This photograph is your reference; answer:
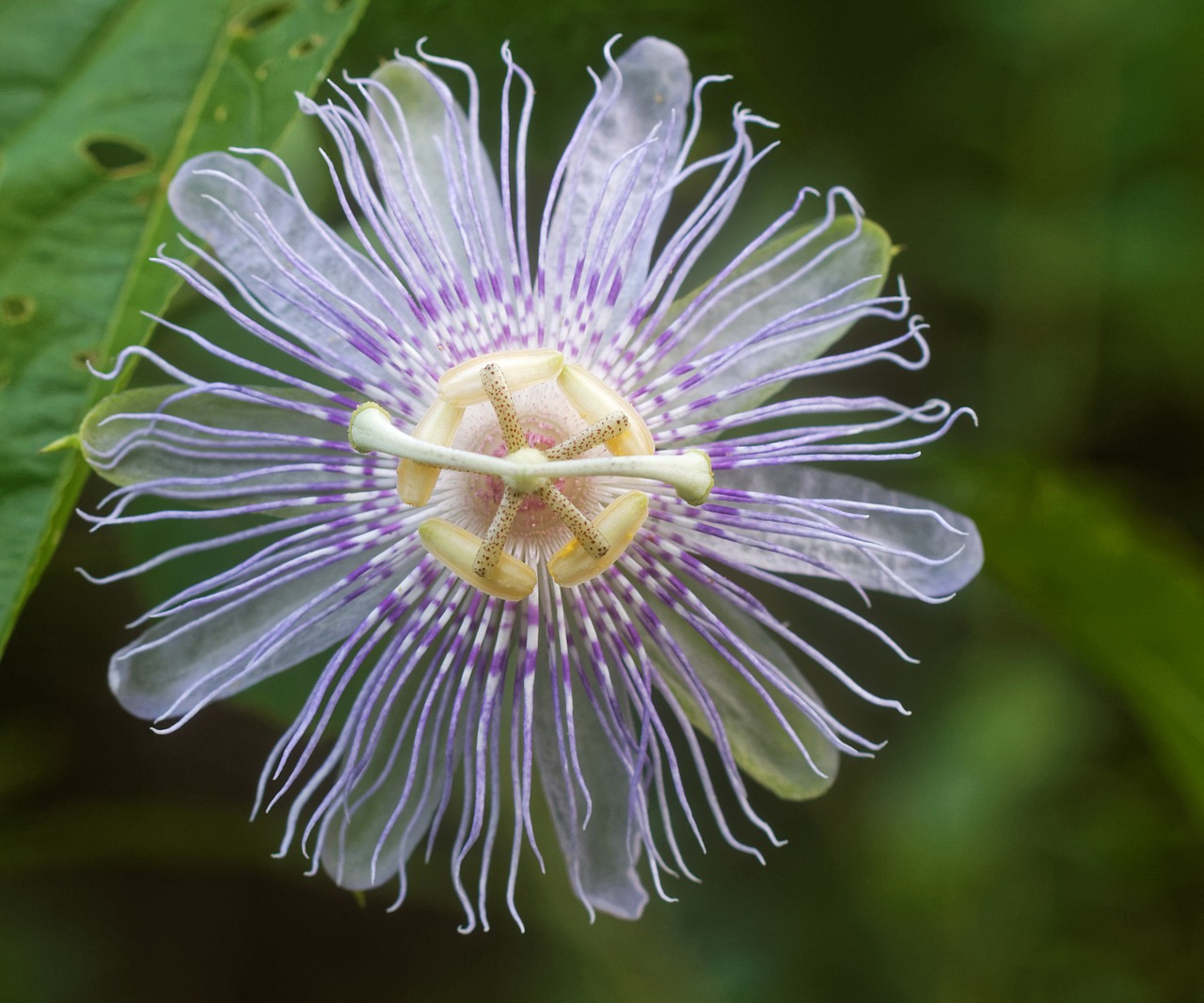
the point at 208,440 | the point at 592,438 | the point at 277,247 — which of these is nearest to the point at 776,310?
the point at 592,438

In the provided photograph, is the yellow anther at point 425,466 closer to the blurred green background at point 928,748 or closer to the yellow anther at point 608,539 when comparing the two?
the yellow anther at point 608,539

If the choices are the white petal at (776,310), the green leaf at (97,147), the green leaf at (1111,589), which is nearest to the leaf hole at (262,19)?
the green leaf at (97,147)

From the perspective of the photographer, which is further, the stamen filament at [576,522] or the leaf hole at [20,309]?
the leaf hole at [20,309]

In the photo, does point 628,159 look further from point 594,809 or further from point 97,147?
point 594,809

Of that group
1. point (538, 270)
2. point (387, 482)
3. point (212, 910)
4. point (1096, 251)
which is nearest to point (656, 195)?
point (538, 270)

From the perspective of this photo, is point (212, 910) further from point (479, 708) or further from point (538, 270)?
point (538, 270)

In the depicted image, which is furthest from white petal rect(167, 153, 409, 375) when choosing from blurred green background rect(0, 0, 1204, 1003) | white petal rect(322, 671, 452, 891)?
blurred green background rect(0, 0, 1204, 1003)
